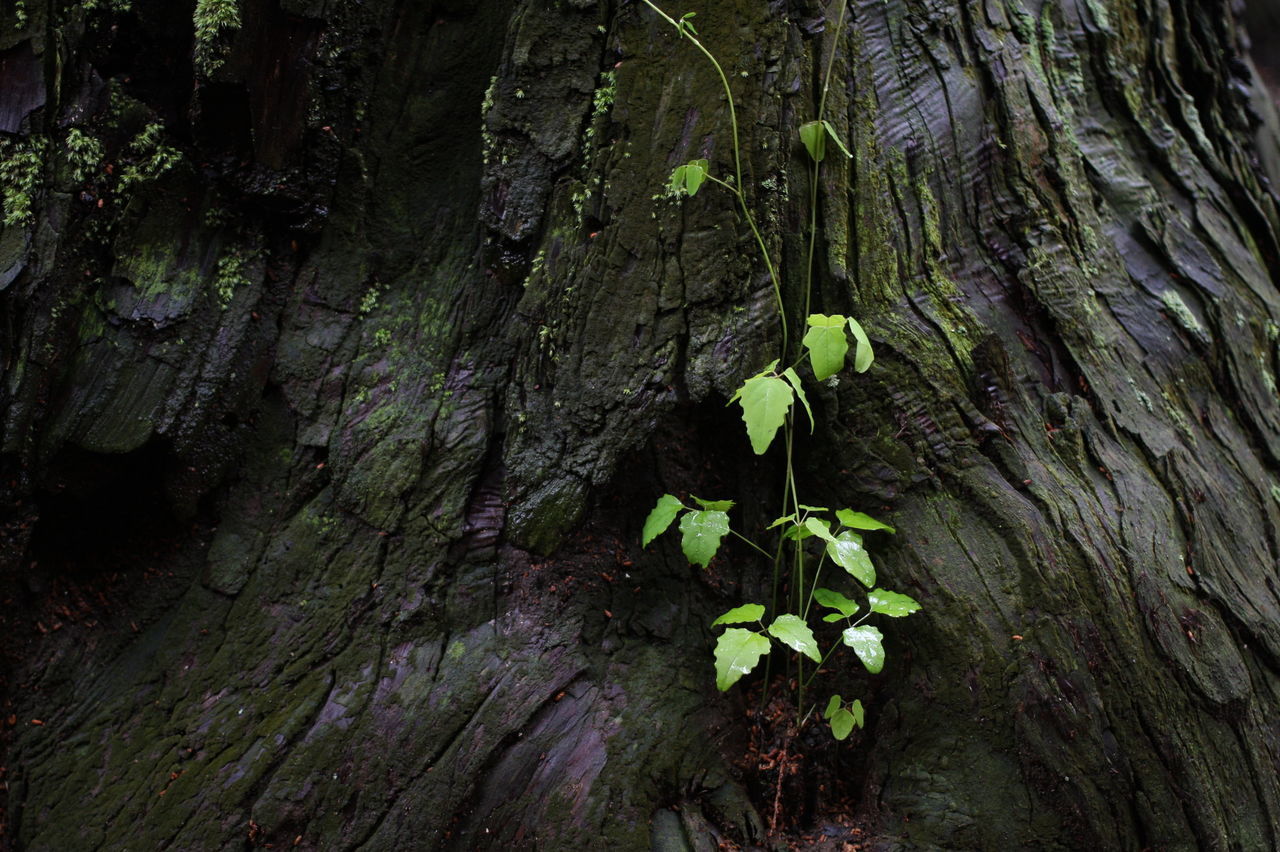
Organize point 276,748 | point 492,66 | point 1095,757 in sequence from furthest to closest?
point 492,66
point 276,748
point 1095,757

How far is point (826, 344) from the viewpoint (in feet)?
6.06

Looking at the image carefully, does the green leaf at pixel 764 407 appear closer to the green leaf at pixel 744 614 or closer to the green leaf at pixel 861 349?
the green leaf at pixel 861 349

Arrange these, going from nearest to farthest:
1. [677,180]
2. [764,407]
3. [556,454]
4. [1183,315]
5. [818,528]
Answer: [764,407]
[818,528]
[677,180]
[556,454]
[1183,315]

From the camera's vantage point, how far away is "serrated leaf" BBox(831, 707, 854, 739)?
2.01 m

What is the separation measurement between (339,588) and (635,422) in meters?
1.02

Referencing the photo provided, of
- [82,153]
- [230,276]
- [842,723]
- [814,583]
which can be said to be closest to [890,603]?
[814,583]

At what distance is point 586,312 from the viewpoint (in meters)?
2.20

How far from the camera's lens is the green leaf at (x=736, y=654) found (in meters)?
1.74

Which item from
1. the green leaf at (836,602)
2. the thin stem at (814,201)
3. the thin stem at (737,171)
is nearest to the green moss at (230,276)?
the thin stem at (737,171)

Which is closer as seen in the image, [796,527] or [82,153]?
[796,527]

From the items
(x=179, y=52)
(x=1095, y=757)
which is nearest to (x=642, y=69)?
(x=179, y=52)

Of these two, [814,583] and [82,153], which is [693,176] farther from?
[82,153]

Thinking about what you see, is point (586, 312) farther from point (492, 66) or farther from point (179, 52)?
point (179, 52)

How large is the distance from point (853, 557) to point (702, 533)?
384mm
